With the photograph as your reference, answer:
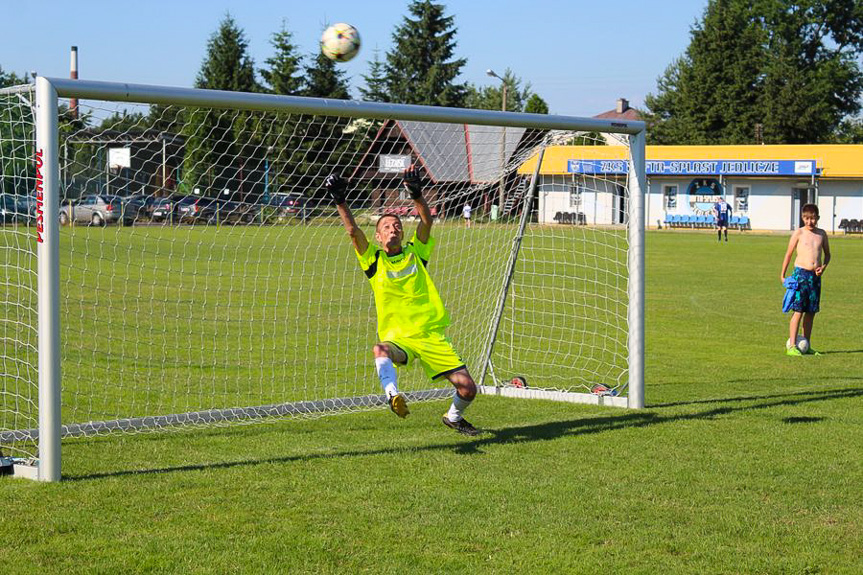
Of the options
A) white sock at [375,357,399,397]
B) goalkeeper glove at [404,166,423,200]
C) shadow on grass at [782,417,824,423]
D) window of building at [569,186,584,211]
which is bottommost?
shadow on grass at [782,417,824,423]

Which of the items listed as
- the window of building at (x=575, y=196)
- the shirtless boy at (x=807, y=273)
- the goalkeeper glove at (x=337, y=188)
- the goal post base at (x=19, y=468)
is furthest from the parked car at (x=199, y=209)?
the shirtless boy at (x=807, y=273)

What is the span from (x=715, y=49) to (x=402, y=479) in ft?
240

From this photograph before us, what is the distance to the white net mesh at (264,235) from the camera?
876 centimetres

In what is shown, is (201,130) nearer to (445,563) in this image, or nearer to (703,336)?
(445,563)

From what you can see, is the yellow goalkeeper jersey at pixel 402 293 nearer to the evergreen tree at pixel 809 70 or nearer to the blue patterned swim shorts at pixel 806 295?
the blue patterned swim shorts at pixel 806 295

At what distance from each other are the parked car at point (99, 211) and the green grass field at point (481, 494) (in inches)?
138

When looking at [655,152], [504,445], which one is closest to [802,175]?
[655,152]

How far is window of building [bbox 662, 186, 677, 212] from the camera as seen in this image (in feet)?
198

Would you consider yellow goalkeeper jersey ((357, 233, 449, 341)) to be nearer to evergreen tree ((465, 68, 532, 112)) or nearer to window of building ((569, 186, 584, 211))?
window of building ((569, 186, 584, 211))

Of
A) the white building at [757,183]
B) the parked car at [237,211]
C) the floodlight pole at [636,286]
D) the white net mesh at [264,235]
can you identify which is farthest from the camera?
the white building at [757,183]

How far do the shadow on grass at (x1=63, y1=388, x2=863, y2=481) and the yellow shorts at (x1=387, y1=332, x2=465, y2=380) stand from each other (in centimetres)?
59

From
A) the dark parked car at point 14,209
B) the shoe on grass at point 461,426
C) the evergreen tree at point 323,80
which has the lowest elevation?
the shoe on grass at point 461,426

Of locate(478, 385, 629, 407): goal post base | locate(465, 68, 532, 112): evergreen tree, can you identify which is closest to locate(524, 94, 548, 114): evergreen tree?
locate(465, 68, 532, 112): evergreen tree

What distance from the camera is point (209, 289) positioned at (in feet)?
59.1
